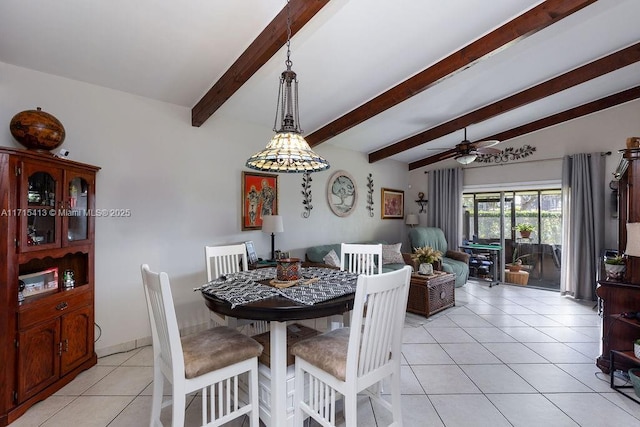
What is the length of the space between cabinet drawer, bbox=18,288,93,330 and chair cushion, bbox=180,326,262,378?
116 centimetres

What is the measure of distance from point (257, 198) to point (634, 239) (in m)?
3.58

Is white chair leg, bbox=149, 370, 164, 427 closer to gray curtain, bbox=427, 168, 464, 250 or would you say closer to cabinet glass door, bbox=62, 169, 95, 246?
cabinet glass door, bbox=62, 169, 95, 246

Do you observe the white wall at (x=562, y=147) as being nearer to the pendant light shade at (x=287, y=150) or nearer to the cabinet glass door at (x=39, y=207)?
the pendant light shade at (x=287, y=150)

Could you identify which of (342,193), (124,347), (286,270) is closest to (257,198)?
(342,193)

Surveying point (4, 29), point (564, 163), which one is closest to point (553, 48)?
point (564, 163)

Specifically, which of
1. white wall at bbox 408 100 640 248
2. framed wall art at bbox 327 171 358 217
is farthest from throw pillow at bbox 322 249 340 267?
white wall at bbox 408 100 640 248

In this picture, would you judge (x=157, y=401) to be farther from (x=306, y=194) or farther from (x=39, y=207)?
(x=306, y=194)

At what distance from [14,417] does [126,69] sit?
2606 millimetres

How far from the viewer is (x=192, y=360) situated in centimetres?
159

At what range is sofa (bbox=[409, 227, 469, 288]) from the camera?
17.2 feet

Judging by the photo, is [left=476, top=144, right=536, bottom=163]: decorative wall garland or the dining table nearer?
the dining table

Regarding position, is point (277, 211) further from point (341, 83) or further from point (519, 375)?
point (519, 375)

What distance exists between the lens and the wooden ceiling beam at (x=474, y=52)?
2.23 metres

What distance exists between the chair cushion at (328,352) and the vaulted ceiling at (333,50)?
2024 millimetres
